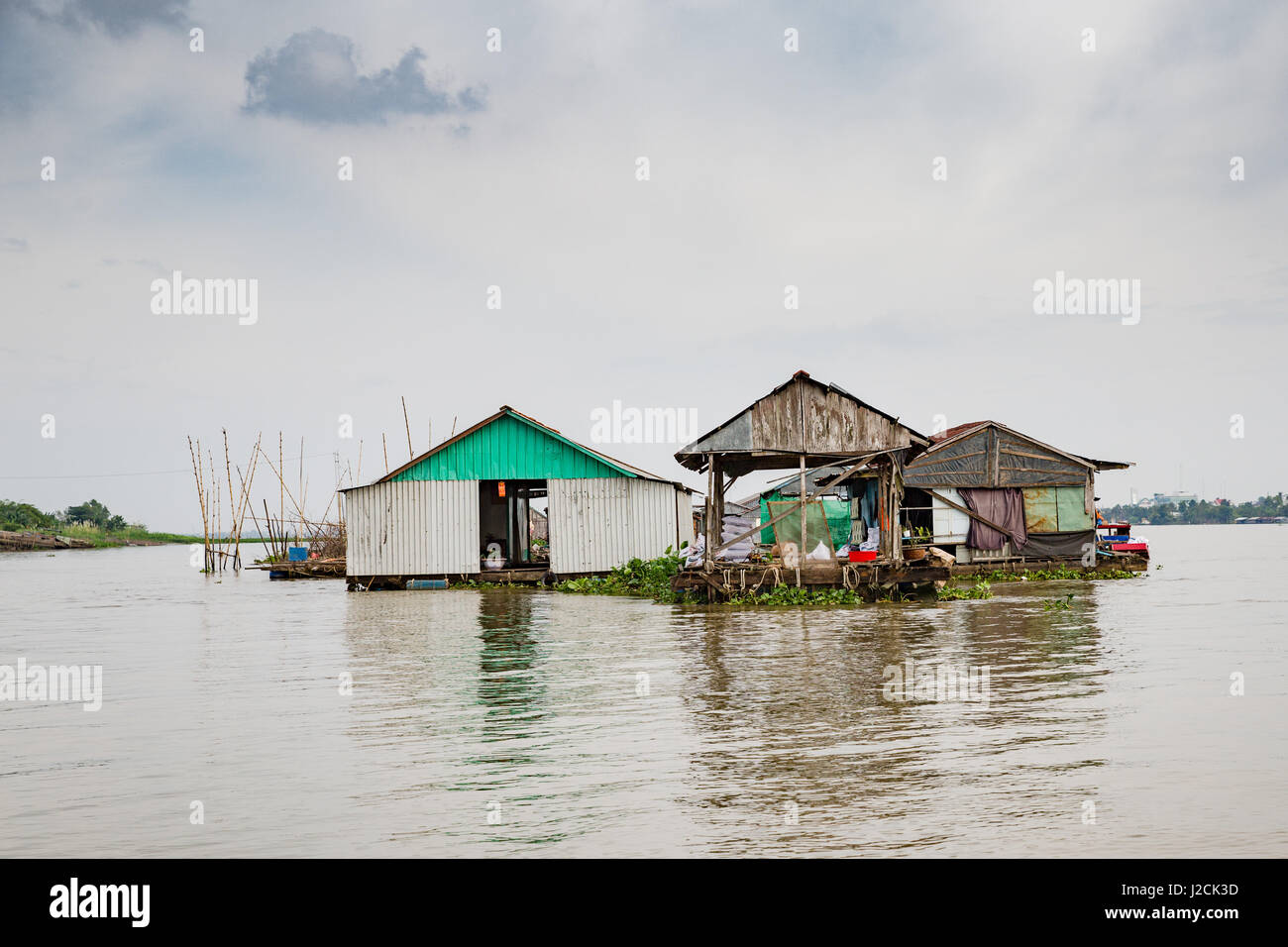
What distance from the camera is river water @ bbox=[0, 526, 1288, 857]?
5516 millimetres

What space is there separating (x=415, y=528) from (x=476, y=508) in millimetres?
2034

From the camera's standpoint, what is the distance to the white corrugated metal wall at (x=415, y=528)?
97.8 feet

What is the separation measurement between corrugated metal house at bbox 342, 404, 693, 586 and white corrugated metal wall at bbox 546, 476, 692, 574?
31 millimetres

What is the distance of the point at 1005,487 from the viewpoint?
3231cm

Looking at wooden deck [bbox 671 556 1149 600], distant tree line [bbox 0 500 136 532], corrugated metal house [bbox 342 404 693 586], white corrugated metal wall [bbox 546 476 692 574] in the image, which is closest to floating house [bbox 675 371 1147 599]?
wooden deck [bbox 671 556 1149 600]

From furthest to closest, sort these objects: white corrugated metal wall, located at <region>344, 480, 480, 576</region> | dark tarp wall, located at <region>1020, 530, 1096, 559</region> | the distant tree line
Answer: the distant tree line < dark tarp wall, located at <region>1020, 530, 1096, 559</region> < white corrugated metal wall, located at <region>344, 480, 480, 576</region>

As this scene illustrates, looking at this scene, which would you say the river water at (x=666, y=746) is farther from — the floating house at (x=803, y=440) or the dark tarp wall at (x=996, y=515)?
the dark tarp wall at (x=996, y=515)

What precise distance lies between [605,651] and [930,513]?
21.0 m

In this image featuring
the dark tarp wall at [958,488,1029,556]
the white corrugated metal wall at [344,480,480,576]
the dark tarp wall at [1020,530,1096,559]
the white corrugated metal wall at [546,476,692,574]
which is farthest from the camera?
the dark tarp wall at [1020,530,1096,559]

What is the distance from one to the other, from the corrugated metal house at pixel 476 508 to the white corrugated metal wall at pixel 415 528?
3 cm

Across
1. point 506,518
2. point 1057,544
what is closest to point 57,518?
point 506,518

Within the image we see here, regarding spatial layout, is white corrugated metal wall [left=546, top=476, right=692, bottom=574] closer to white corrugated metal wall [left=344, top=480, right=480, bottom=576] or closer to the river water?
white corrugated metal wall [left=344, top=480, right=480, bottom=576]

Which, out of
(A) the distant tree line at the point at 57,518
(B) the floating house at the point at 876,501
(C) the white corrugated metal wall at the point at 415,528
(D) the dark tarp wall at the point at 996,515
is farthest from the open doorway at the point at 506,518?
(A) the distant tree line at the point at 57,518
